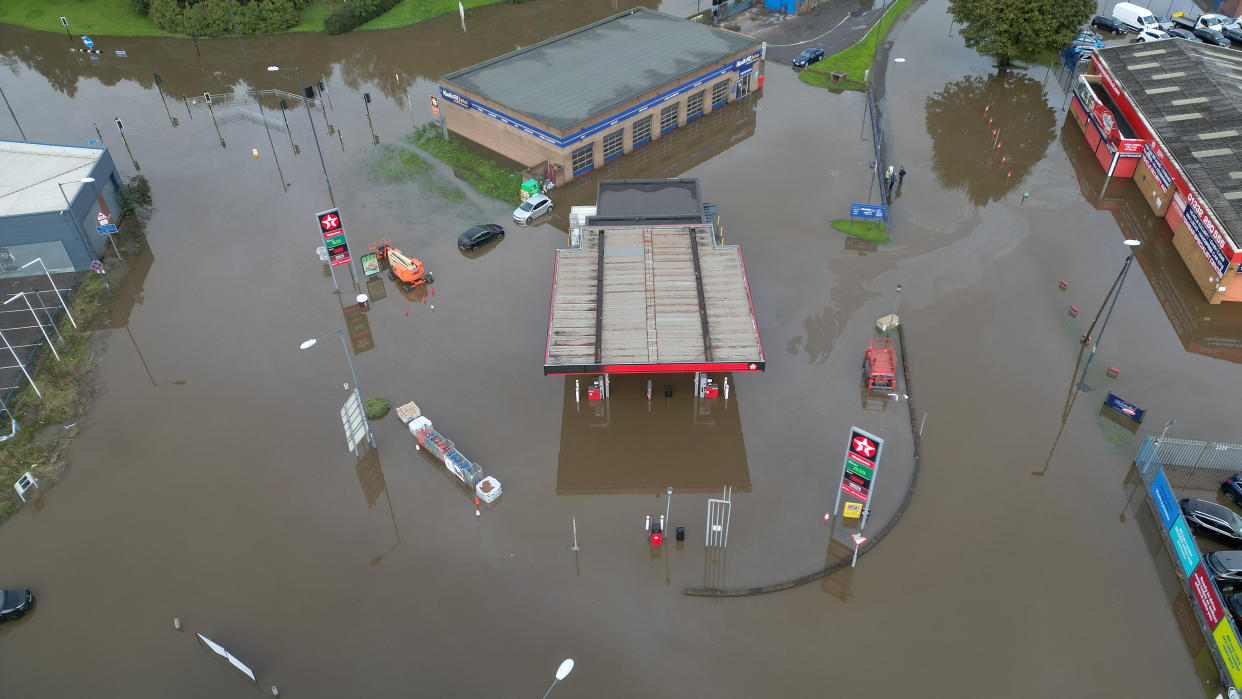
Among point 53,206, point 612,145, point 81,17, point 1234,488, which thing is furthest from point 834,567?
point 81,17

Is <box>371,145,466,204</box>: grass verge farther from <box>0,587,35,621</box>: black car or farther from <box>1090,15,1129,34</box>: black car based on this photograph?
<box>1090,15,1129,34</box>: black car

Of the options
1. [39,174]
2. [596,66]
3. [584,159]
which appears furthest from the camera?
[596,66]

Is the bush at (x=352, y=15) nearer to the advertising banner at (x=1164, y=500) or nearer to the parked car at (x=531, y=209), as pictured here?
the parked car at (x=531, y=209)

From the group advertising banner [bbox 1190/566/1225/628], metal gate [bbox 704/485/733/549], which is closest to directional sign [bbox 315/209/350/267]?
metal gate [bbox 704/485/733/549]

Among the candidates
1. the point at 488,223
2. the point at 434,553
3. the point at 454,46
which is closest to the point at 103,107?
the point at 454,46

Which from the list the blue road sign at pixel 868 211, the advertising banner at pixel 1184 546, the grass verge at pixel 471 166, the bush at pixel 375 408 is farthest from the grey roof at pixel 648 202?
the advertising banner at pixel 1184 546

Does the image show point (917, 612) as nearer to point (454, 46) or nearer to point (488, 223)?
point (488, 223)

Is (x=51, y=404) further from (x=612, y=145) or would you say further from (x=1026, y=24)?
(x=1026, y=24)
